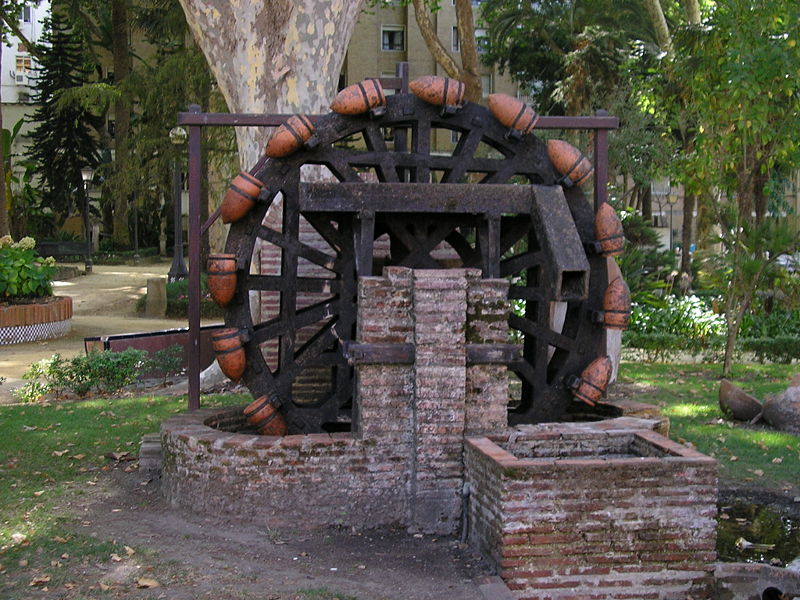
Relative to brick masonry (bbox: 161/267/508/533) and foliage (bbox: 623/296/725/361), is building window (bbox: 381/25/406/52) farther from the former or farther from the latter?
brick masonry (bbox: 161/267/508/533)

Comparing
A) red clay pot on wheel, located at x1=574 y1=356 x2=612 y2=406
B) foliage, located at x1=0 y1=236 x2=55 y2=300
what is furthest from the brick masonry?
foliage, located at x1=0 y1=236 x2=55 y2=300

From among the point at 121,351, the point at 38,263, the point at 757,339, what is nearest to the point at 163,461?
the point at 121,351

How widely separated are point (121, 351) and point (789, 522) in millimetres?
9346

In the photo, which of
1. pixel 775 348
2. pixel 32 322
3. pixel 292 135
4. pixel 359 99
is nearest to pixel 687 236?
pixel 775 348

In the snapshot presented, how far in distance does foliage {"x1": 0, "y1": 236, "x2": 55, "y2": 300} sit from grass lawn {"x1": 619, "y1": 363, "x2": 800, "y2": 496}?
39.4 ft

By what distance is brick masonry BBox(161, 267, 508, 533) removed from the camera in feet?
23.0

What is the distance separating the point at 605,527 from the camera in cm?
609

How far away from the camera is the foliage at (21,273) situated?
20.0 meters

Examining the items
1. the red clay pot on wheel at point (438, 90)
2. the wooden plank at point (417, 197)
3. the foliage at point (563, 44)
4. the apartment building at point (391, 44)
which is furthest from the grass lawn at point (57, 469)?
the apartment building at point (391, 44)

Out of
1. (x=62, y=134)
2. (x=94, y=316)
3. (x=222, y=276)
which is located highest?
(x=62, y=134)

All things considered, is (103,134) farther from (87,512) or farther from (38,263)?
(87,512)

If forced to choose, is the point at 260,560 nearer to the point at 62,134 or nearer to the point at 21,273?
the point at 21,273

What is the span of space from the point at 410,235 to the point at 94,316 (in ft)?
56.7

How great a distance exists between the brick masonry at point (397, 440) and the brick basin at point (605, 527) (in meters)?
0.89
